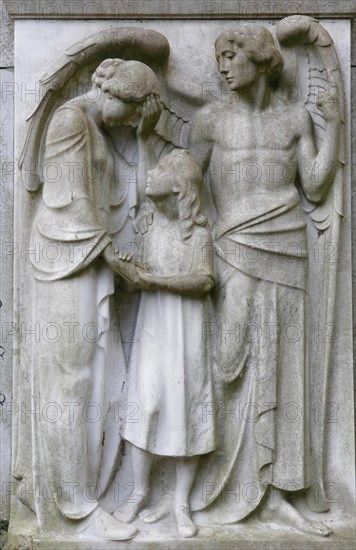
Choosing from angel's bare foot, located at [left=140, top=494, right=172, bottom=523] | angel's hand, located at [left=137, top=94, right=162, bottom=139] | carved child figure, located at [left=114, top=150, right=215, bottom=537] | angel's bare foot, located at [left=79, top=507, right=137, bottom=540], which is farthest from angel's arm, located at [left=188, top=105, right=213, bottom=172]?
angel's bare foot, located at [left=79, top=507, right=137, bottom=540]

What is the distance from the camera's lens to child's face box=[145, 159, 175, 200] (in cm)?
713

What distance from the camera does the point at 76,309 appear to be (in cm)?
704

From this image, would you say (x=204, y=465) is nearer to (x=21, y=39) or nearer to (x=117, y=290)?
(x=117, y=290)

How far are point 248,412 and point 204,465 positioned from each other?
0.46 meters

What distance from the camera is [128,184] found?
7.38m

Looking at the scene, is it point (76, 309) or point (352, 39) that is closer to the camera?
point (76, 309)

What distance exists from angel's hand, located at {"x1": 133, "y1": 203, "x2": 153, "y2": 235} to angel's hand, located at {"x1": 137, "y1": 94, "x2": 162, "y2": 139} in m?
0.50

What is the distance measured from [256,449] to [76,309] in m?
1.50

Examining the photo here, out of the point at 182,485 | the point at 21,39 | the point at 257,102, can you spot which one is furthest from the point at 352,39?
the point at 182,485

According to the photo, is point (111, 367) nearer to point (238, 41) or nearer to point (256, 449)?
point (256, 449)

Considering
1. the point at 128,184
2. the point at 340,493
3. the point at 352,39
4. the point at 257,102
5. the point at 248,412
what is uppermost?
the point at 352,39

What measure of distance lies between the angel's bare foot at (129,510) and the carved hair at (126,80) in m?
2.62

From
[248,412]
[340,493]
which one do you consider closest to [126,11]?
[248,412]

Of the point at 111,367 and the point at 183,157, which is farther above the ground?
the point at 183,157
